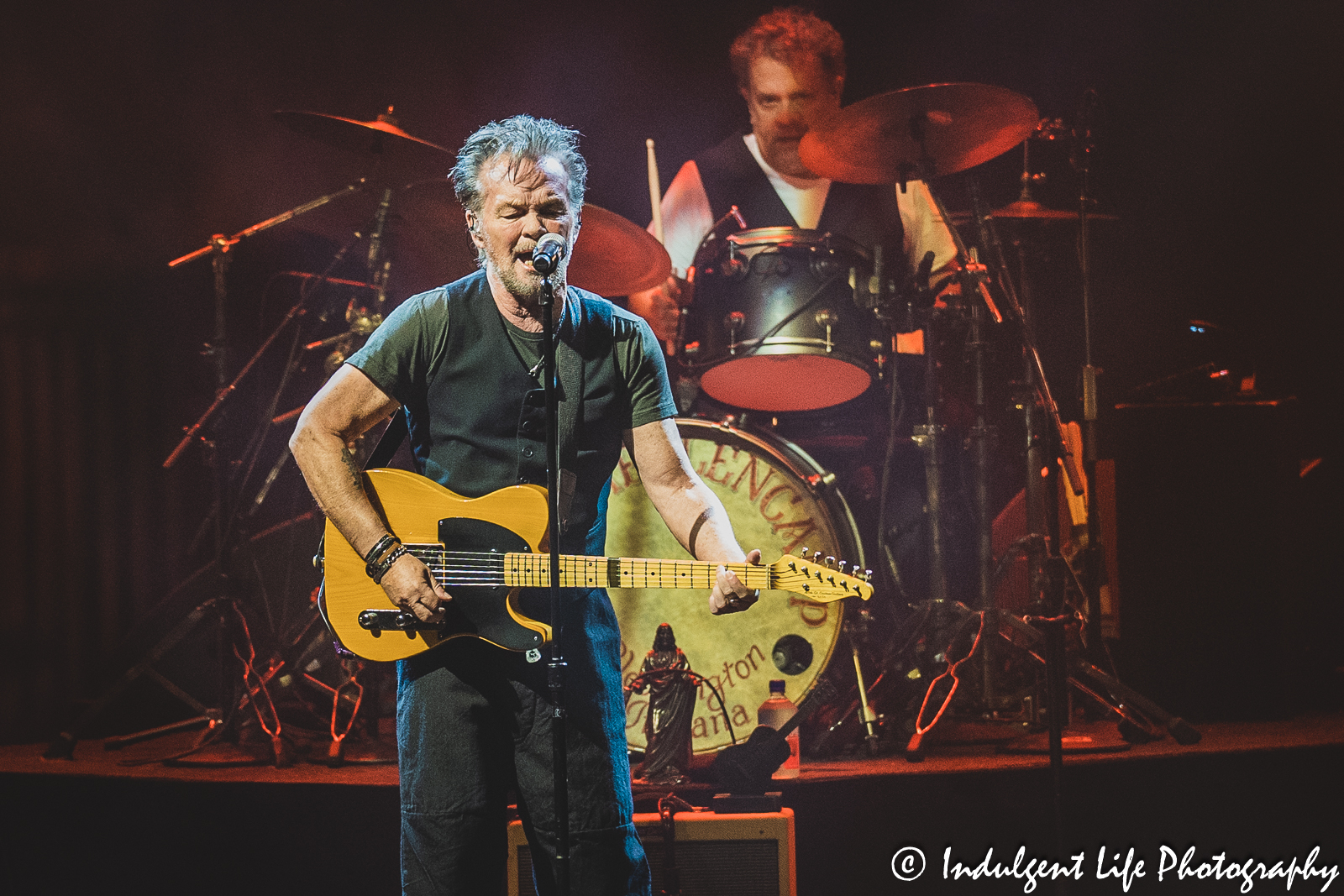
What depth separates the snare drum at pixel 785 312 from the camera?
4.42 m

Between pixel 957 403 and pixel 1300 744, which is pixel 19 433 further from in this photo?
pixel 1300 744

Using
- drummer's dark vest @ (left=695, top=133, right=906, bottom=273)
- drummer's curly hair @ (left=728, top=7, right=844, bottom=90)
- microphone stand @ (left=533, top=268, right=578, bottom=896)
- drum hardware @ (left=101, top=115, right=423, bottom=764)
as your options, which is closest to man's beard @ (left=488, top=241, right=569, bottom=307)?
microphone stand @ (left=533, top=268, right=578, bottom=896)

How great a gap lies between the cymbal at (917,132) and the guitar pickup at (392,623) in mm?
2894

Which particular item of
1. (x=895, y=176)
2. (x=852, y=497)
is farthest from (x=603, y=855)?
(x=895, y=176)

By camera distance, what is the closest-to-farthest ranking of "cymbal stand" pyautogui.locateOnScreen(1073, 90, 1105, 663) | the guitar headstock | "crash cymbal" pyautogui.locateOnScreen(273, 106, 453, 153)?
1. the guitar headstock
2. "cymbal stand" pyautogui.locateOnScreen(1073, 90, 1105, 663)
3. "crash cymbal" pyautogui.locateOnScreen(273, 106, 453, 153)

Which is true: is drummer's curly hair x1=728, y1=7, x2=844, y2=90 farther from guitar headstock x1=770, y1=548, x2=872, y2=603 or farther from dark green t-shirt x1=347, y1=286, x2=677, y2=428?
guitar headstock x1=770, y1=548, x2=872, y2=603

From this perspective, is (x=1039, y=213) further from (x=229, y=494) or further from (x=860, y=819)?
(x=229, y=494)

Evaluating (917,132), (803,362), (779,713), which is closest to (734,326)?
(803,362)

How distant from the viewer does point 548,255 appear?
2.17m

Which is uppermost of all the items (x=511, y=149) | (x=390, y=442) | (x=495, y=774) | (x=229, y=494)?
(x=511, y=149)

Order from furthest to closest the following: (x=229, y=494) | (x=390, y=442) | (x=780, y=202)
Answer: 1. (x=780, y=202)
2. (x=229, y=494)
3. (x=390, y=442)

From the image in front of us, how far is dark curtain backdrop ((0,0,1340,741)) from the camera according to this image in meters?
5.03

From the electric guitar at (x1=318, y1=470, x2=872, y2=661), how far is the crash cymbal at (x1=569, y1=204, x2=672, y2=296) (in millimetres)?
2177

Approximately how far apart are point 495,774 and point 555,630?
0.43 metres
